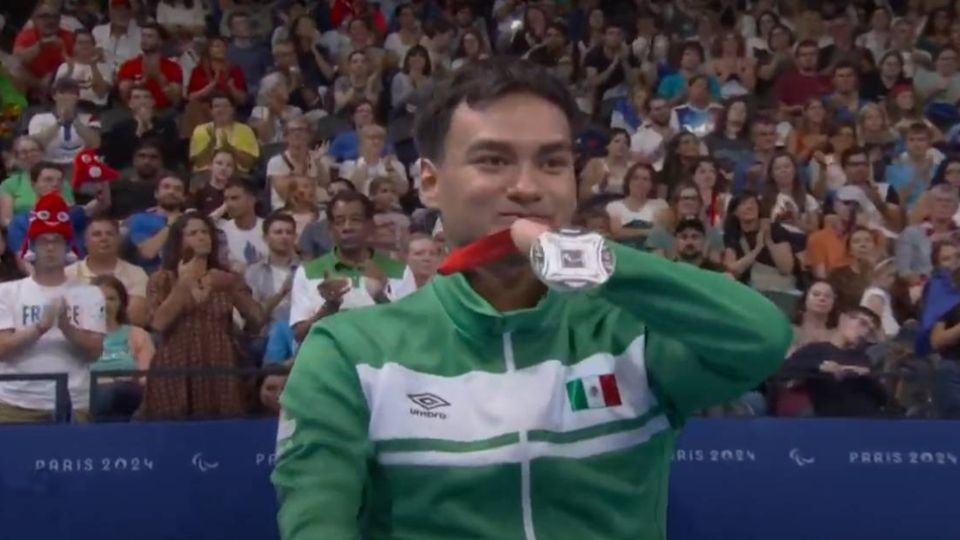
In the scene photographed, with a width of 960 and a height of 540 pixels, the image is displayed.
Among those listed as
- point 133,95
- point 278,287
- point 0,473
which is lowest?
point 0,473

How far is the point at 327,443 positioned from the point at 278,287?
6021 mm

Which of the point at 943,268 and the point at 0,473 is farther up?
the point at 943,268

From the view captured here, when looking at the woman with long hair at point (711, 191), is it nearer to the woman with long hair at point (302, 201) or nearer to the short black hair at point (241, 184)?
the woman with long hair at point (302, 201)

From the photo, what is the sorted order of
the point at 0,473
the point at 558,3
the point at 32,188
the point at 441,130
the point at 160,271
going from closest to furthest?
the point at 441,130 < the point at 0,473 < the point at 160,271 < the point at 32,188 < the point at 558,3

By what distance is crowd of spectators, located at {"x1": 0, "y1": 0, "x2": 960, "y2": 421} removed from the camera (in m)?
7.12

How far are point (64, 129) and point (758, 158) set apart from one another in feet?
13.8

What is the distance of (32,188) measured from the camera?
909cm

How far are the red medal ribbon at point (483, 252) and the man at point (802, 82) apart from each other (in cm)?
989

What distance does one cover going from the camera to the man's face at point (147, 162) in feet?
32.8

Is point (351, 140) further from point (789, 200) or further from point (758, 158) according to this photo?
point (789, 200)

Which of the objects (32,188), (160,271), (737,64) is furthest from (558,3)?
(160,271)

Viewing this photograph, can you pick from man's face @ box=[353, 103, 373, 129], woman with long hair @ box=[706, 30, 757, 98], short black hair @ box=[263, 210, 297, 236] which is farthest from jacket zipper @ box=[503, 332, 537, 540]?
woman with long hair @ box=[706, 30, 757, 98]

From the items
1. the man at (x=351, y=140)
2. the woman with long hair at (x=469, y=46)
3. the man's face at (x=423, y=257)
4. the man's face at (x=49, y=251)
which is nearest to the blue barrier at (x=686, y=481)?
the man's face at (x=49, y=251)

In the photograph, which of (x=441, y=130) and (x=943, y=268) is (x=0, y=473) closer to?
(x=943, y=268)
